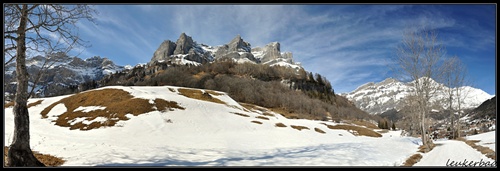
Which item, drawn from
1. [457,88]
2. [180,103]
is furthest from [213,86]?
[457,88]

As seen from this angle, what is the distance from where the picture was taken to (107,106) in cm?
4625

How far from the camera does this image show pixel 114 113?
41719 mm

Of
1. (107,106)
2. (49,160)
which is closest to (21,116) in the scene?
(49,160)

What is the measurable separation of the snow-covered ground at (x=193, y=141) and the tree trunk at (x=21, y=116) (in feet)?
9.38

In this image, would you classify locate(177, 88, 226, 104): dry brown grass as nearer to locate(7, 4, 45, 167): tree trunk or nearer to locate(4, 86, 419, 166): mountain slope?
locate(4, 86, 419, 166): mountain slope

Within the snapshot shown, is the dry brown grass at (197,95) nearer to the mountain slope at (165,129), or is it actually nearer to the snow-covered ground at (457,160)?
the mountain slope at (165,129)

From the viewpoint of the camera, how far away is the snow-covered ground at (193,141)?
17.2 metres

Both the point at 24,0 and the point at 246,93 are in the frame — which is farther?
the point at 246,93

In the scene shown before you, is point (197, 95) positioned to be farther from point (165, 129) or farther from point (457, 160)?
point (457, 160)

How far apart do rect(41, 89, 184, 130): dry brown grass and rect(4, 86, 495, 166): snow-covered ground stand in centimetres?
126

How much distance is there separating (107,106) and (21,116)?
38936 millimetres

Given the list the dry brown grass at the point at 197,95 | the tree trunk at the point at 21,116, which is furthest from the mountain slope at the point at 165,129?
the dry brown grass at the point at 197,95

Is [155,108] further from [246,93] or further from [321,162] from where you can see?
[246,93]

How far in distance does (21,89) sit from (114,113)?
33.6 meters
